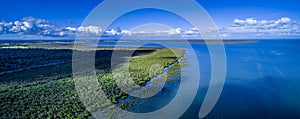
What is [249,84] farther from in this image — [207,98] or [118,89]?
[118,89]

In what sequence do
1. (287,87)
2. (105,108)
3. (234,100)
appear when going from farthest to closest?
(287,87), (234,100), (105,108)

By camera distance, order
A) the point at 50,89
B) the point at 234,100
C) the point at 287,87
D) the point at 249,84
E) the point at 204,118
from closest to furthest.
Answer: the point at 204,118
the point at 234,100
the point at 50,89
the point at 287,87
the point at 249,84

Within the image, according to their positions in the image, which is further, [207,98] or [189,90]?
[189,90]

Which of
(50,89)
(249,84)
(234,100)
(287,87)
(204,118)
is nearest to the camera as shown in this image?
(204,118)

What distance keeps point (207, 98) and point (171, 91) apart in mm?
Answer: 2624

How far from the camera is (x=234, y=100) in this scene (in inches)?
528

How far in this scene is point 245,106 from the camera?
12430 millimetres

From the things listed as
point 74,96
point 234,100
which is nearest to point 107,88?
point 74,96

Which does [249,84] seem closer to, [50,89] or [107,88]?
[107,88]

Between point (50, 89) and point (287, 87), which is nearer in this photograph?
point (50, 89)

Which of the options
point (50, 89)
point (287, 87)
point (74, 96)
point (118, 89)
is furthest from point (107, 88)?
point (287, 87)

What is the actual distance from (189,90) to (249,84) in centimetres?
562

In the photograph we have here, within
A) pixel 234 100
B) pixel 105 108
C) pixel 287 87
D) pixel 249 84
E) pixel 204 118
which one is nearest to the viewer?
pixel 204 118

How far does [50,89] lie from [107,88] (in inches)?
151
